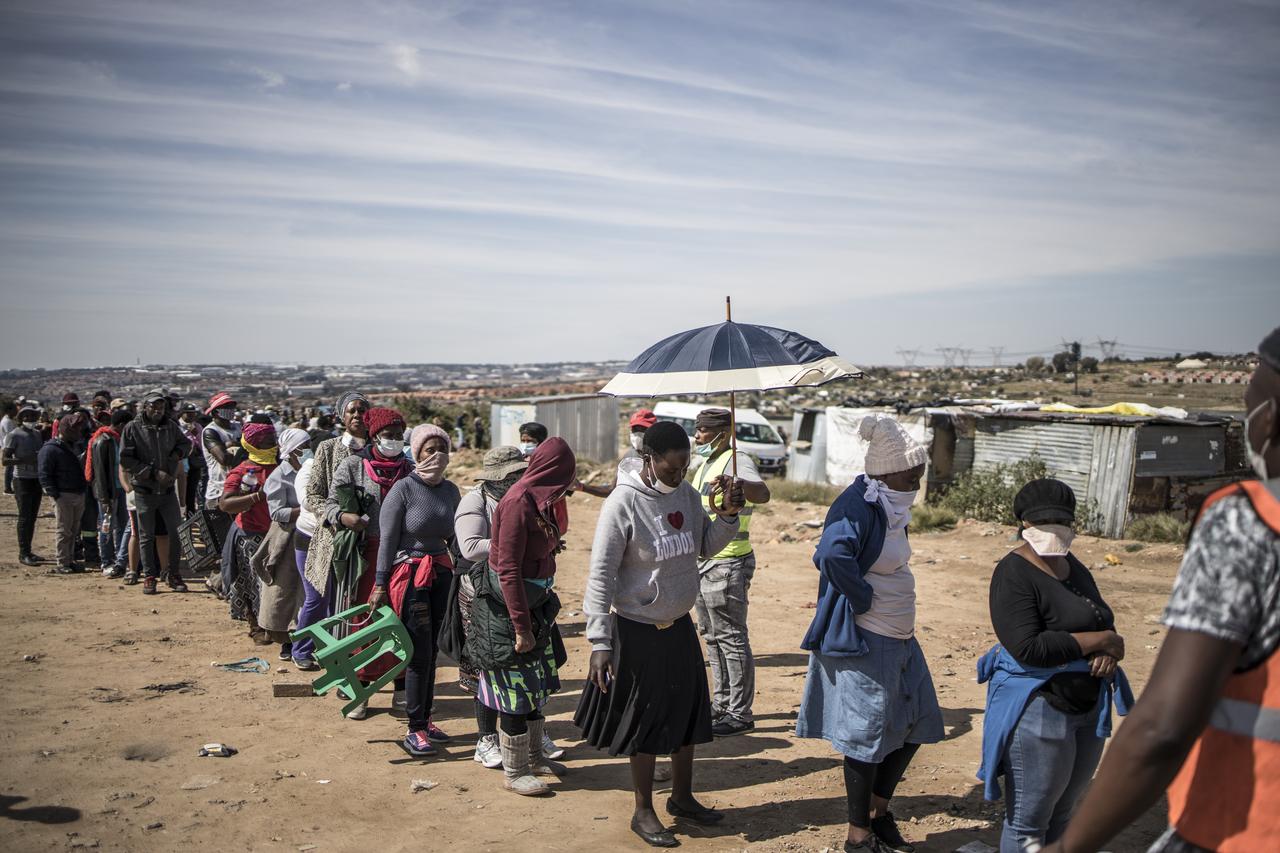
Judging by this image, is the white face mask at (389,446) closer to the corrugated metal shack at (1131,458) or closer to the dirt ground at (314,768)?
the dirt ground at (314,768)

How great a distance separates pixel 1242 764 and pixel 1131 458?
1428 cm

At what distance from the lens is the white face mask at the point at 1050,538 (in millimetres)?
3535

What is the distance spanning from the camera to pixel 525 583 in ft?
16.2

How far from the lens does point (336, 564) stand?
6.18 meters

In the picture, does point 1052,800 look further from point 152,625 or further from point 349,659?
point 152,625

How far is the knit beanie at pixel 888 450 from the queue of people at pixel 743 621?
0.04 feet

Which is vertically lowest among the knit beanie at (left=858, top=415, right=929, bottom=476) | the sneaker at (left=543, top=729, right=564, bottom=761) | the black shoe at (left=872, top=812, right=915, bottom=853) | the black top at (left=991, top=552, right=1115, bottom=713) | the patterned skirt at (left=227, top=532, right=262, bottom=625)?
the sneaker at (left=543, top=729, right=564, bottom=761)

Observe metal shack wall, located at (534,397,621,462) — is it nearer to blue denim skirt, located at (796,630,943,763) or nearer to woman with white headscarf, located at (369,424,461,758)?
woman with white headscarf, located at (369,424,461,758)

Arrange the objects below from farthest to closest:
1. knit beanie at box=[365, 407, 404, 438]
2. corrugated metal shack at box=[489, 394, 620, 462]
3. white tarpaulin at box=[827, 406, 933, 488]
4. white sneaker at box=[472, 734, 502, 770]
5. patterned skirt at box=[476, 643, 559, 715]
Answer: corrugated metal shack at box=[489, 394, 620, 462] < white tarpaulin at box=[827, 406, 933, 488] < knit beanie at box=[365, 407, 404, 438] < white sneaker at box=[472, 734, 502, 770] < patterned skirt at box=[476, 643, 559, 715]

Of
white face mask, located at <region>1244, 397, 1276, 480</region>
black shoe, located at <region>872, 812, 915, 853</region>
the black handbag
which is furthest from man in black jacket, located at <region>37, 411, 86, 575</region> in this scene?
white face mask, located at <region>1244, 397, 1276, 480</region>

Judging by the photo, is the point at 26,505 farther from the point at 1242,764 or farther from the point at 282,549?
the point at 1242,764

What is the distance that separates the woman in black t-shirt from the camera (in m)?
3.45

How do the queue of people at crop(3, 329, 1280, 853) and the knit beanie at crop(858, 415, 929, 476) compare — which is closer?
the queue of people at crop(3, 329, 1280, 853)

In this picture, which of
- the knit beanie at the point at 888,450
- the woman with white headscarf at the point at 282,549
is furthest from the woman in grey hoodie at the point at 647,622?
the woman with white headscarf at the point at 282,549
